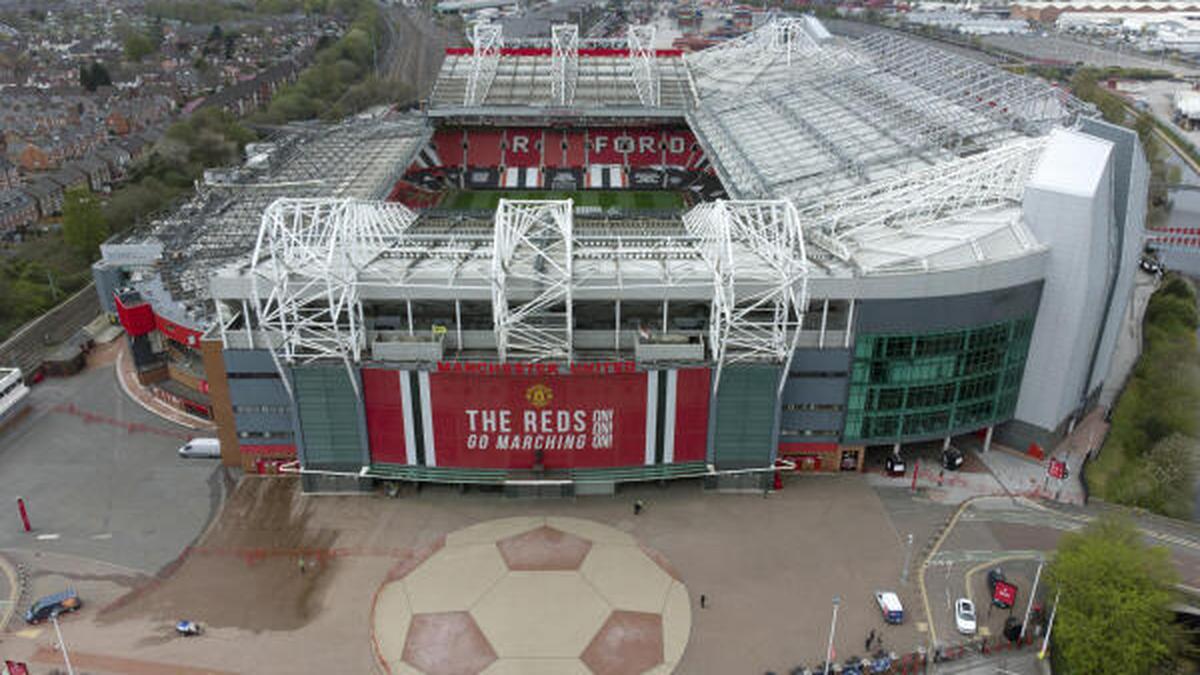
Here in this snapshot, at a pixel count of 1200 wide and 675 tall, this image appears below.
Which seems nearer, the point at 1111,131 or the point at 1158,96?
the point at 1111,131

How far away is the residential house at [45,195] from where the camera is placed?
10425 centimetres

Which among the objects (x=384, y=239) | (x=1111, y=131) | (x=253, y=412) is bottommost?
(x=253, y=412)

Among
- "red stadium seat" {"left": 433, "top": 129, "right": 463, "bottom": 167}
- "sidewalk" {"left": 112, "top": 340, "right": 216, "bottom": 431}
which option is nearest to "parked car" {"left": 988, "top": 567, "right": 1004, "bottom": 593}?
"sidewalk" {"left": 112, "top": 340, "right": 216, "bottom": 431}

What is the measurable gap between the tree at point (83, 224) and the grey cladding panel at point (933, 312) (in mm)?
80028

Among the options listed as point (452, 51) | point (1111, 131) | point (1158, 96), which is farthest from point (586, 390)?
point (1158, 96)

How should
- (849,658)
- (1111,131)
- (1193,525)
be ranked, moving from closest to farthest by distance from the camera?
(849,658), (1193,525), (1111,131)

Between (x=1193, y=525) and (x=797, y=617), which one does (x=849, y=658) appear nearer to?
(x=797, y=617)

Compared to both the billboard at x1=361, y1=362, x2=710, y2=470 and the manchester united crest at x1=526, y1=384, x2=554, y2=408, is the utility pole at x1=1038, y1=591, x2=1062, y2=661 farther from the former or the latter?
the manchester united crest at x1=526, y1=384, x2=554, y2=408

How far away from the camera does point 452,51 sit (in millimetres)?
123000

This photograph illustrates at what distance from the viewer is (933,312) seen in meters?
50.8

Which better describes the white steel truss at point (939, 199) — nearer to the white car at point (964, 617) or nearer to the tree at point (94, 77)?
the white car at point (964, 617)

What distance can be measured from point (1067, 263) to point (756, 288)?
20011mm

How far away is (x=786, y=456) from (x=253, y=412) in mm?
33998

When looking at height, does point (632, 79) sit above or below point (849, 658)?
above
